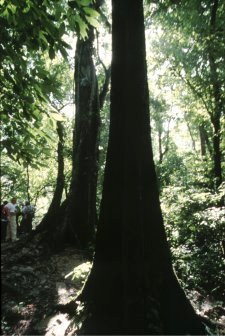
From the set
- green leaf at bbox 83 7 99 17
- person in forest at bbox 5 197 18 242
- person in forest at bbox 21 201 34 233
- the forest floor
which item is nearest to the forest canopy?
green leaf at bbox 83 7 99 17

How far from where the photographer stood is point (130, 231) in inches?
194

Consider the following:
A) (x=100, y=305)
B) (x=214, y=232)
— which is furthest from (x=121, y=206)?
(x=214, y=232)

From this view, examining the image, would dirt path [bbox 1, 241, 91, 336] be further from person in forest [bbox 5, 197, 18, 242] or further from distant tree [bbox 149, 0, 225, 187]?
distant tree [bbox 149, 0, 225, 187]

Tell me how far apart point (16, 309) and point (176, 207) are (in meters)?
4.70

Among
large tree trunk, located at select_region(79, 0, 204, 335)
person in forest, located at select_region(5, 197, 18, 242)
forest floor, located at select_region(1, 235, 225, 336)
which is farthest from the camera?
person in forest, located at select_region(5, 197, 18, 242)

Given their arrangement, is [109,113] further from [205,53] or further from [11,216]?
[11,216]

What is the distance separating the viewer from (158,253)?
5.23m

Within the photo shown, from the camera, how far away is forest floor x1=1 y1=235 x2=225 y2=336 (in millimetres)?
5345

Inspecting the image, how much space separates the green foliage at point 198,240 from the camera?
7133 mm

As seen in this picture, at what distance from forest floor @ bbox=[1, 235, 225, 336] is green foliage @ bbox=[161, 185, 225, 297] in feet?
1.96

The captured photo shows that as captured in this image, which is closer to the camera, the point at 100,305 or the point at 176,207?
the point at 100,305

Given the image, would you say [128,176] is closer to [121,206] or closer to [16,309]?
[121,206]

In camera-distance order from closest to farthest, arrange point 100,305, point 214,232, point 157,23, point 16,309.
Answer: point 100,305, point 16,309, point 214,232, point 157,23

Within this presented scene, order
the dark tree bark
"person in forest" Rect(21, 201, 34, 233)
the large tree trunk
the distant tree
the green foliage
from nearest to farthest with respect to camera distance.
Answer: the large tree trunk < the green foliage < the distant tree < the dark tree bark < "person in forest" Rect(21, 201, 34, 233)
